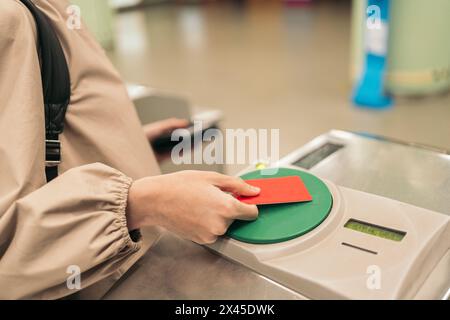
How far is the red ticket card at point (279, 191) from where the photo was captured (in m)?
0.61

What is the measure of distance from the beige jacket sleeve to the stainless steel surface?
48 mm

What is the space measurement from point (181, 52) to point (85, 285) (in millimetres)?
3735

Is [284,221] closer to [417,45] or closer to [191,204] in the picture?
[191,204]

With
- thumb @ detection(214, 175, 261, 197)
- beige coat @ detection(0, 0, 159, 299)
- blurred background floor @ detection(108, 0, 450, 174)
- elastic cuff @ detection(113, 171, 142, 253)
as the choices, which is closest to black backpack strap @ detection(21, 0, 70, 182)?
beige coat @ detection(0, 0, 159, 299)

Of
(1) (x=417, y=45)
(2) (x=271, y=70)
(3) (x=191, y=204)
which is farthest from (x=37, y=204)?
(2) (x=271, y=70)

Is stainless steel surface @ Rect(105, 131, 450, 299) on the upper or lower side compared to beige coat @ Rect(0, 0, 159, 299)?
lower

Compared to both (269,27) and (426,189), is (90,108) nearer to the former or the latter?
(426,189)

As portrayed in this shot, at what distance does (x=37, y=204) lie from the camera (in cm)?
52

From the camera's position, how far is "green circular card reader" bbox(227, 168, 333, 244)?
1.85 ft

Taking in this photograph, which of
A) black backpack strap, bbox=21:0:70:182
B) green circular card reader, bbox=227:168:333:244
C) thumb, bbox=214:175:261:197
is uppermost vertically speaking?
black backpack strap, bbox=21:0:70:182

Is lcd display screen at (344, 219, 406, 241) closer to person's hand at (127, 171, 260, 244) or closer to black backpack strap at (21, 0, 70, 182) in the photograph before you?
person's hand at (127, 171, 260, 244)

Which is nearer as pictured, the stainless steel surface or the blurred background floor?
the stainless steel surface

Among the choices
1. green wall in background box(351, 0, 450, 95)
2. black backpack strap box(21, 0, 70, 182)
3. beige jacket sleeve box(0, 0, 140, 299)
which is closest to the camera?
beige jacket sleeve box(0, 0, 140, 299)

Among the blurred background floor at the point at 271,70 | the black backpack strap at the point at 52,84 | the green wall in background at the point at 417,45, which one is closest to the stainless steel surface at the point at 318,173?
the black backpack strap at the point at 52,84
